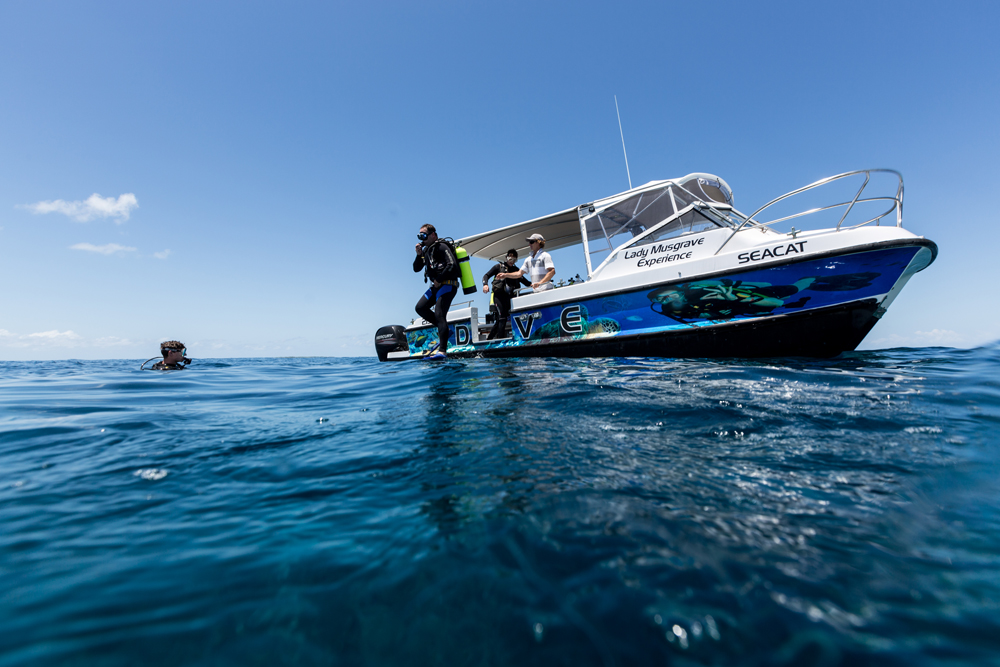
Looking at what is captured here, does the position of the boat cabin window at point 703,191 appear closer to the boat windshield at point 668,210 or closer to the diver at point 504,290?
the boat windshield at point 668,210

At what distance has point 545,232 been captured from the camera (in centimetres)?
946

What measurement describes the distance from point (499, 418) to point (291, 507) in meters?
1.47

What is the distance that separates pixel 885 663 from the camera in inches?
35.4

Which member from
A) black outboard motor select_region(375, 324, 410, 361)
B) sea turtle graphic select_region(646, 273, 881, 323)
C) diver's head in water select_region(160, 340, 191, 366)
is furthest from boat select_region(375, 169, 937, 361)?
diver's head in water select_region(160, 340, 191, 366)

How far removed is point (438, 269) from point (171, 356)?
214 inches

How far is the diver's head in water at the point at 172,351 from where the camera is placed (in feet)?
25.1

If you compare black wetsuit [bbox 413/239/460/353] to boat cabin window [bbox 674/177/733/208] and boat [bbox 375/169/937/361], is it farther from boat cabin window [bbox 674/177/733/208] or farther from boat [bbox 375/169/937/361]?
boat cabin window [bbox 674/177/733/208]

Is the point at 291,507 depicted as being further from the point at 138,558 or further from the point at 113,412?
the point at 113,412

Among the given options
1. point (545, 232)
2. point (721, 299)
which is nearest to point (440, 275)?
point (545, 232)

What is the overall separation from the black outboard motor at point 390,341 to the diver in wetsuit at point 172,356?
13.3 ft

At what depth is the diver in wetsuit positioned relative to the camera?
25.2ft

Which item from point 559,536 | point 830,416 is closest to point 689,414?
point 830,416

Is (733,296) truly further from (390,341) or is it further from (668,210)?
(390,341)

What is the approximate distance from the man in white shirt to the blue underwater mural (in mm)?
564
